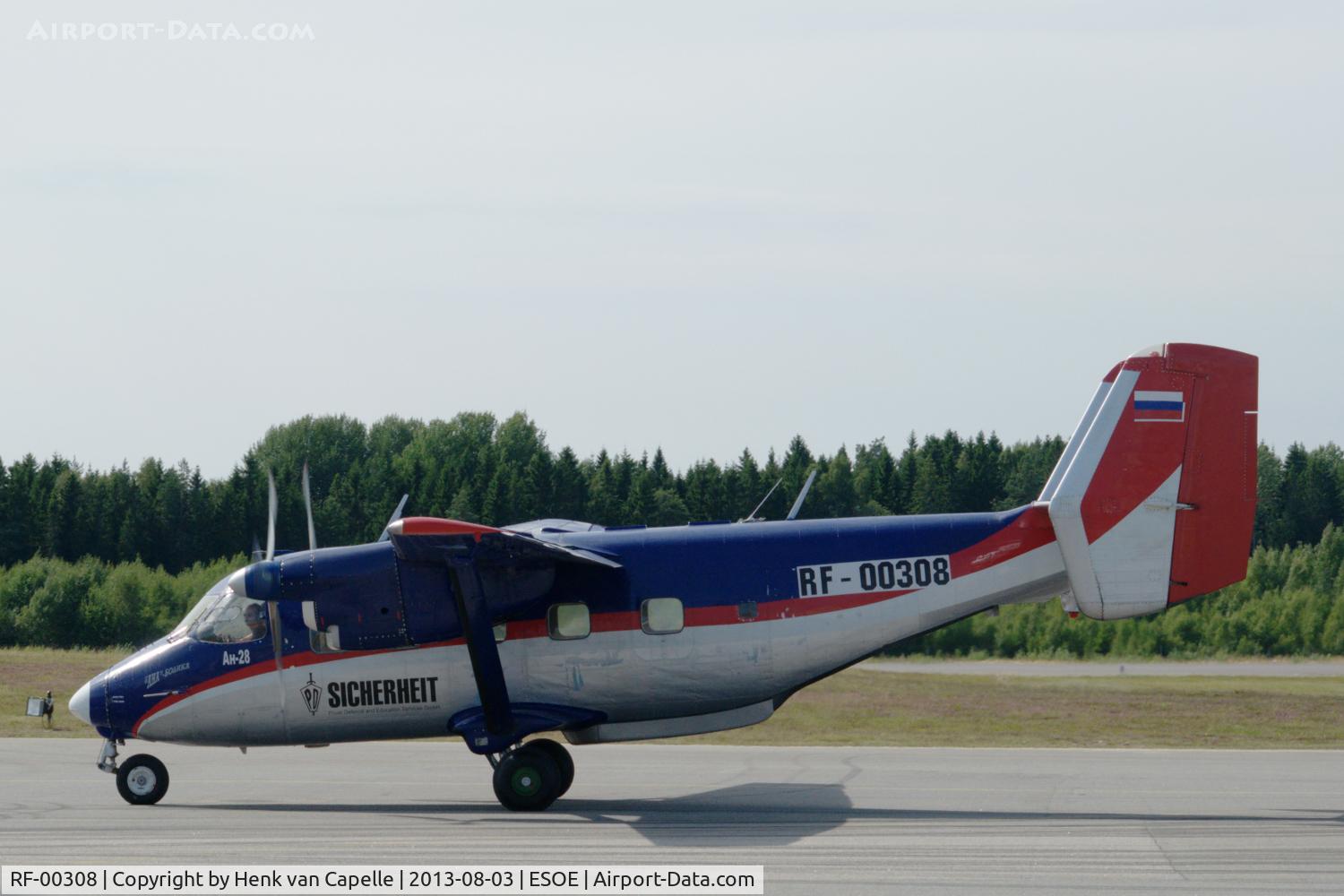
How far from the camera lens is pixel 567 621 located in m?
17.7

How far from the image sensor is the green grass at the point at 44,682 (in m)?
28.6

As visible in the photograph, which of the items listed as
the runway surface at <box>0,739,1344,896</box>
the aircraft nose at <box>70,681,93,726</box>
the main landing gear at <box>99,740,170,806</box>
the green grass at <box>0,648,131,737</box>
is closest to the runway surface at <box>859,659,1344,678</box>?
the green grass at <box>0,648,131,737</box>

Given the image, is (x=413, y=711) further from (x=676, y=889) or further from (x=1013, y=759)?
(x=1013, y=759)

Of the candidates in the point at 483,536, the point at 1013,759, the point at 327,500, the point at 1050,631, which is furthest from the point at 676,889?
the point at 327,500

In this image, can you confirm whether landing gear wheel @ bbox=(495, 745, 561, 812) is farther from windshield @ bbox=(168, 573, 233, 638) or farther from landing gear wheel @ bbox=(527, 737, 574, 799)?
windshield @ bbox=(168, 573, 233, 638)

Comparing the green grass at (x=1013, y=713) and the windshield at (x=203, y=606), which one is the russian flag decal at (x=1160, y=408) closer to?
the green grass at (x=1013, y=713)

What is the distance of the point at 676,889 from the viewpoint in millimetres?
12039

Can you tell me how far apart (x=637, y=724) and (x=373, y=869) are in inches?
221

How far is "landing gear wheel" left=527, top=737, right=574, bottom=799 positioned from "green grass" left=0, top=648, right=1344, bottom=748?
9232mm

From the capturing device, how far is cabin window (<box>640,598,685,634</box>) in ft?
57.9

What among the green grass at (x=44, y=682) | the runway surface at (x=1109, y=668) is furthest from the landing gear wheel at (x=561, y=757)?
the runway surface at (x=1109, y=668)

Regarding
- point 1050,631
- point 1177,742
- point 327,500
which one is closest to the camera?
point 1177,742

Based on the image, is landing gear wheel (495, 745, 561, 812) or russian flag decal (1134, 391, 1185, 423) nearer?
landing gear wheel (495, 745, 561, 812)

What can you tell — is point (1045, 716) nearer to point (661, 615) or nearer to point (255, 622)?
point (661, 615)
